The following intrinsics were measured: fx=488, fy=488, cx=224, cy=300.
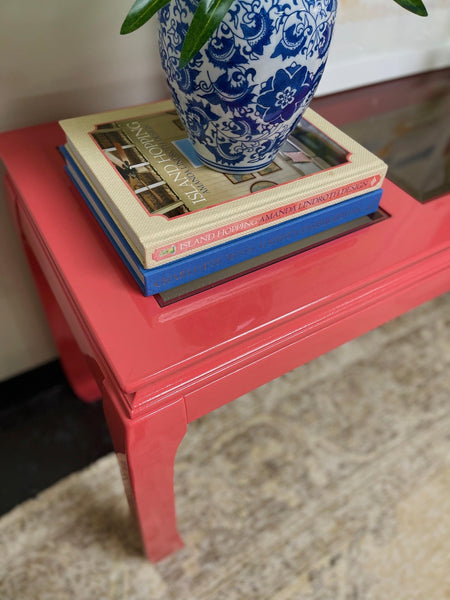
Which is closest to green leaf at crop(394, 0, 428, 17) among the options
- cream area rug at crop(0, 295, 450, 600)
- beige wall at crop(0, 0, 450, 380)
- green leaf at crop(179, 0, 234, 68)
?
green leaf at crop(179, 0, 234, 68)

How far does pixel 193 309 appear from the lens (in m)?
0.55

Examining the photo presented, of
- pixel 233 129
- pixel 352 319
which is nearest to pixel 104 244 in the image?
pixel 233 129

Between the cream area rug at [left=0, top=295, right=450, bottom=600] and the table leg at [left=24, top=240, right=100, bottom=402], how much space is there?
0.61 ft

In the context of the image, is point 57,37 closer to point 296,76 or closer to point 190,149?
point 190,149

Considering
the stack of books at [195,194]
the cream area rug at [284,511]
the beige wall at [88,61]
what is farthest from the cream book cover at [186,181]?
the cream area rug at [284,511]

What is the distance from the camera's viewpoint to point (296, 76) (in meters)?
0.50

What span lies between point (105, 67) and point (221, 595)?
0.90 m

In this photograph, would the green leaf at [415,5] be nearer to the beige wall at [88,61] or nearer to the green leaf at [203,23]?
the green leaf at [203,23]

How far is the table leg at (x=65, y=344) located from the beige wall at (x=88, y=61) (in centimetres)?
6

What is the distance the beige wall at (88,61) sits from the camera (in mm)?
699

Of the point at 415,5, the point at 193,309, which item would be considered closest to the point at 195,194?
the point at 193,309

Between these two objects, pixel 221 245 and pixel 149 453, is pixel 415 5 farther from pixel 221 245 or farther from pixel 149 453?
pixel 149 453

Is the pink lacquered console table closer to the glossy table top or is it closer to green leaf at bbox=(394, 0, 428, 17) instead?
the glossy table top

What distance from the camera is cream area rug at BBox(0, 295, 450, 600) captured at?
2.85ft
